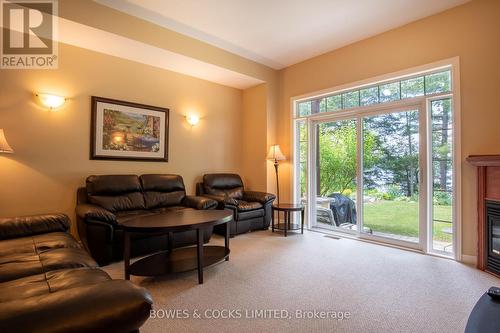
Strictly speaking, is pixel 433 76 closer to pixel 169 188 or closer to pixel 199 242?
pixel 199 242

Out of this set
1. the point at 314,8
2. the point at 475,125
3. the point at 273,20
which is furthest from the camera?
the point at 273,20

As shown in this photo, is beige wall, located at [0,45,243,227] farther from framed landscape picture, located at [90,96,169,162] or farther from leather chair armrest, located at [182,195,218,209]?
leather chair armrest, located at [182,195,218,209]

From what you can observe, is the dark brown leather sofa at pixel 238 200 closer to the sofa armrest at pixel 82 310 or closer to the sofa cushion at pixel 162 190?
the sofa cushion at pixel 162 190

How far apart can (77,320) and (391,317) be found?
2070 mm

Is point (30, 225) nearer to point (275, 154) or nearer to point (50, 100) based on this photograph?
point (50, 100)

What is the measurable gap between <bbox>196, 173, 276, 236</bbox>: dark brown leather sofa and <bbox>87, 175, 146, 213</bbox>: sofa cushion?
1.11 metres

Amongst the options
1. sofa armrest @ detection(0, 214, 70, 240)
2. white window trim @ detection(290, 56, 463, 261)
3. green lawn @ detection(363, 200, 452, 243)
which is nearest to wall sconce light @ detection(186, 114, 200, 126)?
white window trim @ detection(290, 56, 463, 261)

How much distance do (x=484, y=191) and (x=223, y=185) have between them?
364cm

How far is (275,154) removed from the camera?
4758 millimetres

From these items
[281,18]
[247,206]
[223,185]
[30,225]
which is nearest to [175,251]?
[30,225]

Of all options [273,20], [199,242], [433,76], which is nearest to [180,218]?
[199,242]

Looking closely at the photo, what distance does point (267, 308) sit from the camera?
80.1 inches

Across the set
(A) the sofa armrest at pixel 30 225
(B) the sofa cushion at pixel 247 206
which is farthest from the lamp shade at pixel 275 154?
(A) the sofa armrest at pixel 30 225

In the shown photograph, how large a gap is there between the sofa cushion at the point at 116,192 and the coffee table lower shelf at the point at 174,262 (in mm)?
1059
